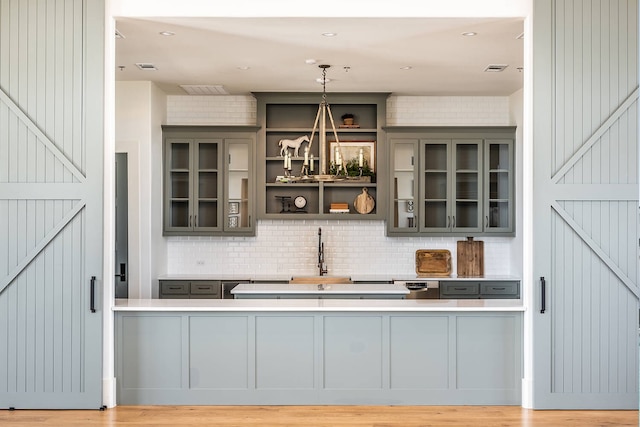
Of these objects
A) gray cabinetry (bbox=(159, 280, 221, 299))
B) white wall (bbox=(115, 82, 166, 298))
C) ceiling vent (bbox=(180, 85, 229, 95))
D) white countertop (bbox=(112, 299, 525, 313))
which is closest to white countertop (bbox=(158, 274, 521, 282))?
gray cabinetry (bbox=(159, 280, 221, 299))

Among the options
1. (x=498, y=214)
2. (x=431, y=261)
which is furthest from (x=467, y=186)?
(x=431, y=261)

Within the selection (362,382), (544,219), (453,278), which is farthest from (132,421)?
(453,278)

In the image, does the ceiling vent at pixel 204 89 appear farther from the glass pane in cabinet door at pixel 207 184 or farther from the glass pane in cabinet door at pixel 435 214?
the glass pane in cabinet door at pixel 435 214

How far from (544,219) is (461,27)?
5.03 ft

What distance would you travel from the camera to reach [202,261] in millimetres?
8484

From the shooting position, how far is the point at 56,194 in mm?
5148

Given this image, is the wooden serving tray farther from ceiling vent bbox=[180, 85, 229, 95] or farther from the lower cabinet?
the lower cabinet

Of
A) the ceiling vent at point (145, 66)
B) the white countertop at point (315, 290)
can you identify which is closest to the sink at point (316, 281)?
the white countertop at point (315, 290)

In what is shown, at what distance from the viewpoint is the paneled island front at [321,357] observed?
5.30 metres

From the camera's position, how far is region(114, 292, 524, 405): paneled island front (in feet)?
17.4

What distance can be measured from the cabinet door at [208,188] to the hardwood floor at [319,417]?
3216 mm

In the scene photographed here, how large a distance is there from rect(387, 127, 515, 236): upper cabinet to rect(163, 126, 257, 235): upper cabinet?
1.62m

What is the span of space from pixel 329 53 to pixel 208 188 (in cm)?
257

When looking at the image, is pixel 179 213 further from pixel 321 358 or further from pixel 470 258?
pixel 321 358
